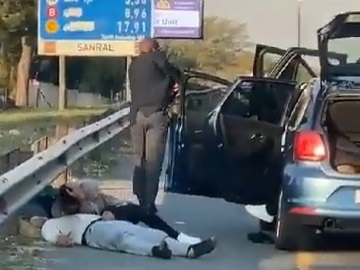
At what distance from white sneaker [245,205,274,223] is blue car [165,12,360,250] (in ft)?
1.13

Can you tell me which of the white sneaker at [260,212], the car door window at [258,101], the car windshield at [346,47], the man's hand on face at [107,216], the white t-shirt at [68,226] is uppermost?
the car windshield at [346,47]

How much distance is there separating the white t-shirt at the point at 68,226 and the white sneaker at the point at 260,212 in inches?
80.5

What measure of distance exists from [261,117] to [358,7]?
141 ft

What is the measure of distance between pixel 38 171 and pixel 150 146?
1559mm

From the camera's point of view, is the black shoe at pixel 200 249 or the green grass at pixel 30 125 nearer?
the black shoe at pixel 200 249

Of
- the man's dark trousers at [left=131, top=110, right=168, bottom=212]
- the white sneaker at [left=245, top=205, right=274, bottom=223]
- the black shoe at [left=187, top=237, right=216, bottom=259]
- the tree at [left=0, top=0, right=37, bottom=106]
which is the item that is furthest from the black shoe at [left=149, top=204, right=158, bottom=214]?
the tree at [left=0, top=0, right=37, bottom=106]

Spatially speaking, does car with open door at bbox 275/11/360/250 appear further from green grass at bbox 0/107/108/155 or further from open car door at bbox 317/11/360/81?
green grass at bbox 0/107/108/155

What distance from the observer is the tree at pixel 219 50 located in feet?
177

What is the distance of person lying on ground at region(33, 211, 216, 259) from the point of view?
9.53 m

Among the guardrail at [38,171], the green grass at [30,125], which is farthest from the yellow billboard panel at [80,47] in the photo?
the guardrail at [38,171]

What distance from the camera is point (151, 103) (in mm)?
12445

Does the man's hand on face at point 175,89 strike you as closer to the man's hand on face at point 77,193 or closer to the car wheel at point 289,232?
the man's hand on face at point 77,193

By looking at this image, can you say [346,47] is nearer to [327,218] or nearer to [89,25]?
[327,218]

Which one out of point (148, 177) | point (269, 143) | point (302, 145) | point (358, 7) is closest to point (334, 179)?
point (302, 145)
